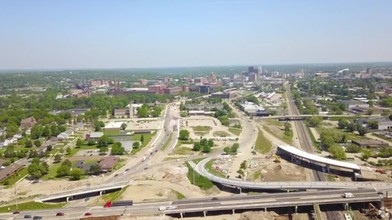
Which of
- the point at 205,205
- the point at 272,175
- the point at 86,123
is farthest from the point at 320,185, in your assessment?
the point at 86,123

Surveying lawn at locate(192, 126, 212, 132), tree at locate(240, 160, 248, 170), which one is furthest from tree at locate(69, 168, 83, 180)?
lawn at locate(192, 126, 212, 132)

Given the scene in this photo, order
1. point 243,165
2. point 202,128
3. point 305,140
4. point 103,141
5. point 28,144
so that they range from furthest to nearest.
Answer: point 202,128 → point 305,140 → point 28,144 → point 103,141 → point 243,165

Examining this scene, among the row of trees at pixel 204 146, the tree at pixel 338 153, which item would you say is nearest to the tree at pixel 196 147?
the row of trees at pixel 204 146

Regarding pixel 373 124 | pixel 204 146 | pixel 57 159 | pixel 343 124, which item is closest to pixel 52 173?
pixel 57 159

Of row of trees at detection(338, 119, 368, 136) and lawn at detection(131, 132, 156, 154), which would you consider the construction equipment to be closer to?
lawn at detection(131, 132, 156, 154)

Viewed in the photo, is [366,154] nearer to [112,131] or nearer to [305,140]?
[305,140]

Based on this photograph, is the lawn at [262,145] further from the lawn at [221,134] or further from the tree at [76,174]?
the tree at [76,174]

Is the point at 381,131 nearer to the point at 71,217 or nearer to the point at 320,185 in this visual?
the point at 320,185
